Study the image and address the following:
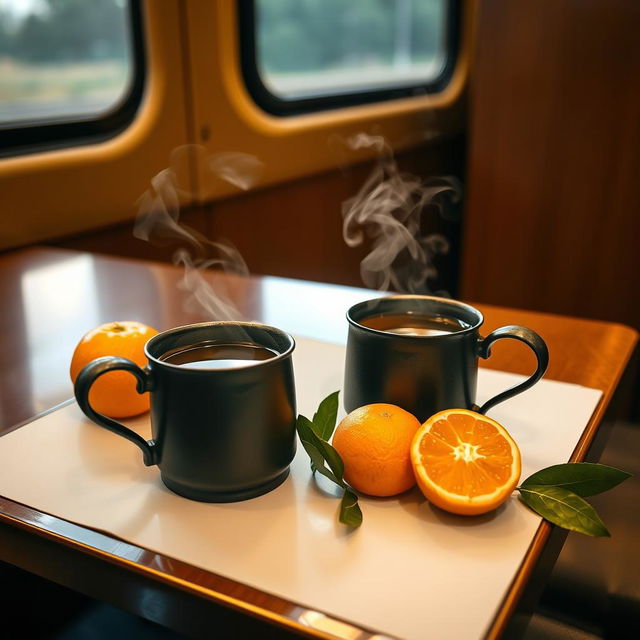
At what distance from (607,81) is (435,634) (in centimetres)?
197

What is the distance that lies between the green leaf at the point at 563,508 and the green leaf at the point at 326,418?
154 mm

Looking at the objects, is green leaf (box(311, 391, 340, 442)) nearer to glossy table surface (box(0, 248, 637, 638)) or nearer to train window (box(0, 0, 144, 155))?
glossy table surface (box(0, 248, 637, 638))

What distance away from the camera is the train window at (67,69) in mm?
1416

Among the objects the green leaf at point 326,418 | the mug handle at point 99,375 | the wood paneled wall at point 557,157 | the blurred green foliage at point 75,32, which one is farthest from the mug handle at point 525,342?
the wood paneled wall at point 557,157

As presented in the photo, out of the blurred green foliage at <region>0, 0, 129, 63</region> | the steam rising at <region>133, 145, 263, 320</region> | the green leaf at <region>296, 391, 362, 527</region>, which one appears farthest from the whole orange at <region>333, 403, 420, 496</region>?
the blurred green foliage at <region>0, 0, 129, 63</region>

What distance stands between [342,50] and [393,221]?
201 centimetres

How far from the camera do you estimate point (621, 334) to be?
3.01 ft

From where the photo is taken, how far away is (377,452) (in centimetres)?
51

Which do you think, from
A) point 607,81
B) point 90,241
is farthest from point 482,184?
point 90,241

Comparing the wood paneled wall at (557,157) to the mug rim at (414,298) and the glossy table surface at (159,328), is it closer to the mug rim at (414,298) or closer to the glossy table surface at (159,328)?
the glossy table surface at (159,328)

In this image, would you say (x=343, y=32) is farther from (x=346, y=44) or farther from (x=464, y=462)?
(x=464, y=462)

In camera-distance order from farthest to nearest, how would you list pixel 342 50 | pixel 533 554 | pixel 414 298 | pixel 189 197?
pixel 342 50 < pixel 189 197 < pixel 414 298 < pixel 533 554

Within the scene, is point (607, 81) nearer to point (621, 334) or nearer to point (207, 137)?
point (207, 137)

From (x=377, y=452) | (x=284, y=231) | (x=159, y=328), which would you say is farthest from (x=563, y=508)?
(x=284, y=231)
